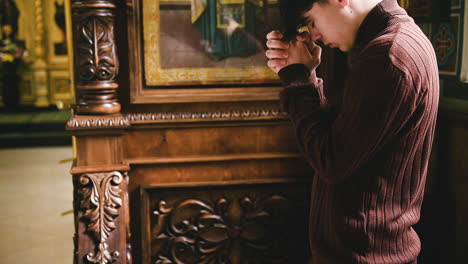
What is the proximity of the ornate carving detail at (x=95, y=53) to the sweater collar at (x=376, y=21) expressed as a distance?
1079 mm

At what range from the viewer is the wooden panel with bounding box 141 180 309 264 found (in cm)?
211

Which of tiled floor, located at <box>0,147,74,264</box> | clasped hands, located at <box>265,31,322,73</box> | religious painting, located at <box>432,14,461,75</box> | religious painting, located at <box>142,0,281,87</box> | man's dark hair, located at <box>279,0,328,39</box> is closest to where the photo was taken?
man's dark hair, located at <box>279,0,328,39</box>

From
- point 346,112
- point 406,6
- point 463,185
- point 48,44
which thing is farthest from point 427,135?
point 48,44

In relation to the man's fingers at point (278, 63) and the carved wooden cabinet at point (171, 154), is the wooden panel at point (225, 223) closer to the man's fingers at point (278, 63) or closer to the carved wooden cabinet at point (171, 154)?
the carved wooden cabinet at point (171, 154)

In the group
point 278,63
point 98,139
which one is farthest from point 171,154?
point 278,63

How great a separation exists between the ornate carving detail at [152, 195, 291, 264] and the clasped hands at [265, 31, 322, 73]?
38.4 inches

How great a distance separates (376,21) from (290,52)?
9.1 inches

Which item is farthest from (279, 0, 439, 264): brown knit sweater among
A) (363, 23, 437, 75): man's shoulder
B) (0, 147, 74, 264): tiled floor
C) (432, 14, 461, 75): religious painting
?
(0, 147, 74, 264): tiled floor

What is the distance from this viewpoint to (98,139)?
1.99 metres

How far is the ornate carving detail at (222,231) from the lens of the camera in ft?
6.93

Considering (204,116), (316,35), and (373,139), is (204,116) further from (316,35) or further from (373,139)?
(373,139)

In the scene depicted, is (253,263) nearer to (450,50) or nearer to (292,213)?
(292,213)

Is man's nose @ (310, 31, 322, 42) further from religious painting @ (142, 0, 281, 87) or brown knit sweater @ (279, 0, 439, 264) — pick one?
religious painting @ (142, 0, 281, 87)

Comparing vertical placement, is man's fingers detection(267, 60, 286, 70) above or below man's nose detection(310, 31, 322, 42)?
below
